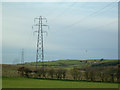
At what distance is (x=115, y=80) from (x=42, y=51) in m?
13.6

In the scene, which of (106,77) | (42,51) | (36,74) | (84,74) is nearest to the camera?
(42,51)

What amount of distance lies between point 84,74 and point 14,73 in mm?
14099

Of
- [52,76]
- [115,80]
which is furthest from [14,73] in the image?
[115,80]

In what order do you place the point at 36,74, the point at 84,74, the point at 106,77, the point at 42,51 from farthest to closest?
the point at 36,74 < the point at 84,74 < the point at 106,77 < the point at 42,51

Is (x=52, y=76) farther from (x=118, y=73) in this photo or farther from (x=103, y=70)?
(x=118, y=73)

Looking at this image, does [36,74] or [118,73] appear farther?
[36,74]

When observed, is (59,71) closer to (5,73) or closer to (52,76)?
(52,76)

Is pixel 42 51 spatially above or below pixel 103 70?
above

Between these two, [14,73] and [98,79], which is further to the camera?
[14,73]

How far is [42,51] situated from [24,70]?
11778mm

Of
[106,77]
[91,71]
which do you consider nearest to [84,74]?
[91,71]

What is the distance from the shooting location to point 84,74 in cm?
4891

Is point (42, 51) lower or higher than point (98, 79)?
higher

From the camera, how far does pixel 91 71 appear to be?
47969mm
